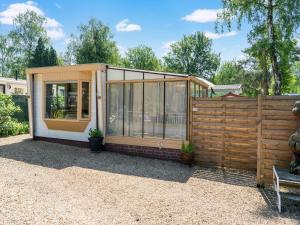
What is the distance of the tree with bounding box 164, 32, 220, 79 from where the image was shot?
142 ft

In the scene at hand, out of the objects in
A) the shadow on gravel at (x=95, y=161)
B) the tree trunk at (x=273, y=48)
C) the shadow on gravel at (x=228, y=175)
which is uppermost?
the tree trunk at (x=273, y=48)

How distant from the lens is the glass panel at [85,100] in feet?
31.2

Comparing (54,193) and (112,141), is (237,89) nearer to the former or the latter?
(112,141)

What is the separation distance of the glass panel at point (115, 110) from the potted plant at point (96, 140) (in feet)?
1.14

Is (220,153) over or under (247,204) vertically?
over

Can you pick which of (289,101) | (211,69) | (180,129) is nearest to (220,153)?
(180,129)

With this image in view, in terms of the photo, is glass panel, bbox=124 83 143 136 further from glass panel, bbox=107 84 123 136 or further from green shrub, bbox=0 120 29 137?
green shrub, bbox=0 120 29 137

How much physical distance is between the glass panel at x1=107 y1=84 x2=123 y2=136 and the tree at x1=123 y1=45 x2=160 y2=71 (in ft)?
109

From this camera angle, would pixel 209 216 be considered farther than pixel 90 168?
No

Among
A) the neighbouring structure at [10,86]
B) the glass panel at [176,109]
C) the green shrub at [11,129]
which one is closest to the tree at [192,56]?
the neighbouring structure at [10,86]

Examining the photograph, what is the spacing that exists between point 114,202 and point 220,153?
11.1 feet

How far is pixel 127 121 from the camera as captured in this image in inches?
349

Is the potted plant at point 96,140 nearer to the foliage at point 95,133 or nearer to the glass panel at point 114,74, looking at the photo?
the foliage at point 95,133

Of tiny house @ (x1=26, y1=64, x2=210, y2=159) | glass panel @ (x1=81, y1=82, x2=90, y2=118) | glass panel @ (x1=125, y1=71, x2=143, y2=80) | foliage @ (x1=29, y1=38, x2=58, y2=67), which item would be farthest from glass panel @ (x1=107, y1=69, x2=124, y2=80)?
foliage @ (x1=29, y1=38, x2=58, y2=67)
